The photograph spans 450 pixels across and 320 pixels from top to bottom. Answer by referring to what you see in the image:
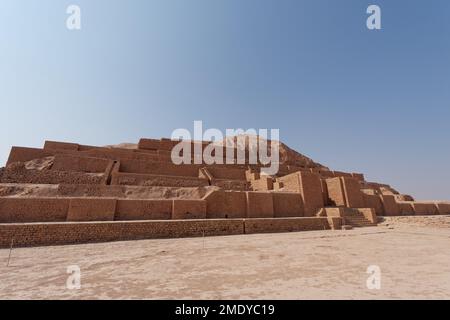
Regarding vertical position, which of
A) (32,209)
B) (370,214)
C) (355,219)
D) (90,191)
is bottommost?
(355,219)

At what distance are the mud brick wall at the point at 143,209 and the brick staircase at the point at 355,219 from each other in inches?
415

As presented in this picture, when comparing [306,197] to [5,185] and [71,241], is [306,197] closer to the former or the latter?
[71,241]

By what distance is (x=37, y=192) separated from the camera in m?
12.9

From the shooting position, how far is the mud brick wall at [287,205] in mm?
14852

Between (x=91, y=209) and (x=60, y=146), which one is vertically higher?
(x=60, y=146)

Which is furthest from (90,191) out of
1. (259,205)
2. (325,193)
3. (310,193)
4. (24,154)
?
(325,193)

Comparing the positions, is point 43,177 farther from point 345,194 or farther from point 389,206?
point 389,206

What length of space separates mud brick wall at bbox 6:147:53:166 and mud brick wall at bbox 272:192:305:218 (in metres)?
17.7

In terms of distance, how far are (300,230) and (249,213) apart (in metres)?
3.05

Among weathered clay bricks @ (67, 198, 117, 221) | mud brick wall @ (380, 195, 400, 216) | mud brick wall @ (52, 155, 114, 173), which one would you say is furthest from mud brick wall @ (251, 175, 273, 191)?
mud brick wall @ (52, 155, 114, 173)

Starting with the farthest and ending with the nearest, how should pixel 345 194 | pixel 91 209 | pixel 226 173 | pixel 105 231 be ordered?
1. pixel 226 173
2. pixel 345 194
3. pixel 91 209
4. pixel 105 231

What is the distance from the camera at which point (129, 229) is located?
9.64 m

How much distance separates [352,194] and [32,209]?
19.3 metres

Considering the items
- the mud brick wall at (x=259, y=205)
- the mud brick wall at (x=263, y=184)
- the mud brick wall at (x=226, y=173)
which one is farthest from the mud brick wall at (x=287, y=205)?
the mud brick wall at (x=226, y=173)
